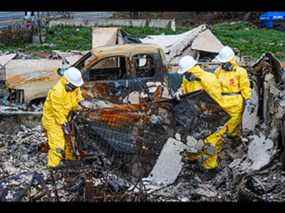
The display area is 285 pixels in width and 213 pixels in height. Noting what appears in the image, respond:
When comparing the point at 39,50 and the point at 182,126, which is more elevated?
the point at 182,126

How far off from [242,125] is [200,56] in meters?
4.52

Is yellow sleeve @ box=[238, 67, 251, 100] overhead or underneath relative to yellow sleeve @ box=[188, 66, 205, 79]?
underneath

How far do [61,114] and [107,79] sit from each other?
210 cm

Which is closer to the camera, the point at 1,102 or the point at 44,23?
the point at 1,102

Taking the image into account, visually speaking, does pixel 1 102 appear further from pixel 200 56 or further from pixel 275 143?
pixel 275 143

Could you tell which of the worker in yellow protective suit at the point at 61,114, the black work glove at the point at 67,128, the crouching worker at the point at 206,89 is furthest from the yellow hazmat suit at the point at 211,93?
the black work glove at the point at 67,128

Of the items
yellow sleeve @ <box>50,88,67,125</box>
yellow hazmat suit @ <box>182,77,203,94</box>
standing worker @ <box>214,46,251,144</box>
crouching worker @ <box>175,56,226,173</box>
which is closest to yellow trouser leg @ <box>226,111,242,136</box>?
standing worker @ <box>214,46,251,144</box>

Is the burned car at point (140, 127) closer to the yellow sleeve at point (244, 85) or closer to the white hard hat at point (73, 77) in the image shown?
the white hard hat at point (73, 77)

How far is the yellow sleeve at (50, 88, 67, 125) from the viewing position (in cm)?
877

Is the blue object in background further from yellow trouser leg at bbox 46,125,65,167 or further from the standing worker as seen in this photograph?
yellow trouser leg at bbox 46,125,65,167

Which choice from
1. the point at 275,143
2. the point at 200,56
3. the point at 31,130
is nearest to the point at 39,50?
the point at 200,56

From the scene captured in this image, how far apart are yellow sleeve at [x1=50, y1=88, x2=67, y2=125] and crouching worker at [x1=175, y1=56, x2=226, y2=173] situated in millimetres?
1456
